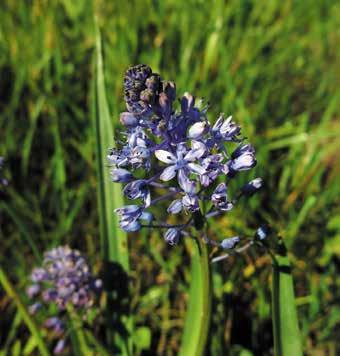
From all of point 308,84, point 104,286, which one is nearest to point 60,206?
point 104,286

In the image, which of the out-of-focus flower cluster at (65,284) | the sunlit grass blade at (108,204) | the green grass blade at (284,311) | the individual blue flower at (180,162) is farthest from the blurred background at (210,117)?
the individual blue flower at (180,162)

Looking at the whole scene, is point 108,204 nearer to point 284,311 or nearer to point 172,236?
point 172,236

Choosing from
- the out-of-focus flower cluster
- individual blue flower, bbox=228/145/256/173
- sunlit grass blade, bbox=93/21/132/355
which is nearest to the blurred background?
the out-of-focus flower cluster

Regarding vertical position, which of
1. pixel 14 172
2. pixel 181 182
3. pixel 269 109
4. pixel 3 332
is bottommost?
pixel 3 332

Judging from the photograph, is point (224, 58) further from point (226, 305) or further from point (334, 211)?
point (226, 305)

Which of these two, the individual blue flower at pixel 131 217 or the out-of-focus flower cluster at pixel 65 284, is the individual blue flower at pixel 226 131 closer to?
the individual blue flower at pixel 131 217

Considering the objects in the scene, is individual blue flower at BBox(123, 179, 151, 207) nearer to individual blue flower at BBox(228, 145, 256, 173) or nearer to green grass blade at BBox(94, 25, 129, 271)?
individual blue flower at BBox(228, 145, 256, 173)
